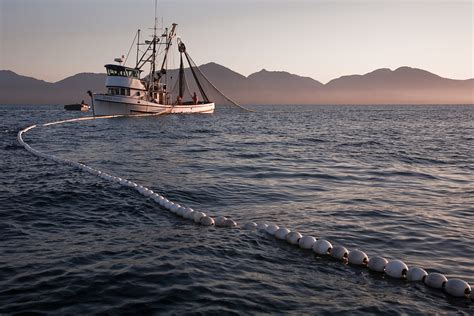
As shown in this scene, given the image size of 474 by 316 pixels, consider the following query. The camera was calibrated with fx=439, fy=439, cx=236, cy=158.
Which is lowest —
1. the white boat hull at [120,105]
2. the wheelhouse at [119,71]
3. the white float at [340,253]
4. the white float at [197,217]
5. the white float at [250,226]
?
the white float at [340,253]

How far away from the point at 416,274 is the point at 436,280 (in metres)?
0.34

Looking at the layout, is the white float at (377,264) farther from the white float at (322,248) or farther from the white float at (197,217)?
the white float at (197,217)

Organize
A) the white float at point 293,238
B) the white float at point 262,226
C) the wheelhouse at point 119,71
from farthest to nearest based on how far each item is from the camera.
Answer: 1. the wheelhouse at point 119,71
2. the white float at point 262,226
3. the white float at point 293,238

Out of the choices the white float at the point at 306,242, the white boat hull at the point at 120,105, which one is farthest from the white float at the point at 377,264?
the white boat hull at the point at 120,105

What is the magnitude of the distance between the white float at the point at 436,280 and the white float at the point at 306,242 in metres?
2.25

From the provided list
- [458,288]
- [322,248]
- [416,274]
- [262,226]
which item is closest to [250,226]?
[262,226]

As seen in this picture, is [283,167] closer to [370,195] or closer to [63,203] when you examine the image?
[370,195]

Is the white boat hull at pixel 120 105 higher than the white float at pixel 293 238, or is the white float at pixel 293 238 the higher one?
the white boat hull at pixel 120 105

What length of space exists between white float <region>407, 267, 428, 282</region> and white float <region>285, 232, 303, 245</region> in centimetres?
233

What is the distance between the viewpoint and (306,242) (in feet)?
29.0

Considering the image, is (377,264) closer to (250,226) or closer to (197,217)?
(250,226)

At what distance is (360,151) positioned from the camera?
28.0 meters

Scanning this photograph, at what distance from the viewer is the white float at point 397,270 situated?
7473 millimetres

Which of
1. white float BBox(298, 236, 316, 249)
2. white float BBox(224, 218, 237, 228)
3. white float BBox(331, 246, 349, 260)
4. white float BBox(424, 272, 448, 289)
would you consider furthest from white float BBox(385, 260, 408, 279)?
white float BBox(224, 218, 237, 228)
